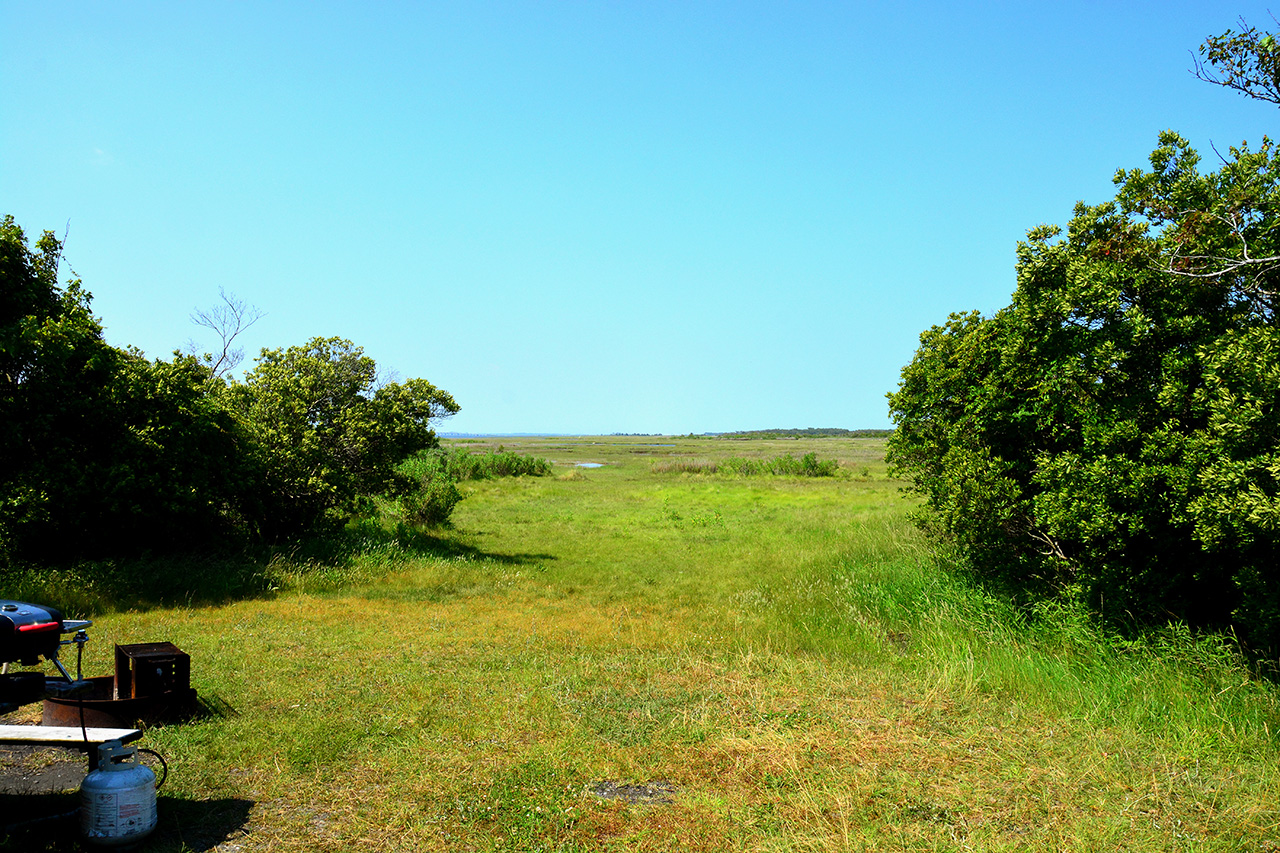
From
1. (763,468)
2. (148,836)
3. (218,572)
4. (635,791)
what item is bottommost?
(635,791)

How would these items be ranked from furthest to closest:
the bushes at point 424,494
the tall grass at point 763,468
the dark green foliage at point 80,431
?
1. the tall grass at point 763,468
2. the bushes at point 424,494
3. the dark green foliage at point 80,431

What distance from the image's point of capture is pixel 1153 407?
9680mm

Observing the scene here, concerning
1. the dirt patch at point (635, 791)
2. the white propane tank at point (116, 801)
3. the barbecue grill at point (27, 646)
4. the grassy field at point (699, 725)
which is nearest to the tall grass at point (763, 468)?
the grassy field at point (699, 725)

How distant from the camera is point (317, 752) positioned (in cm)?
646

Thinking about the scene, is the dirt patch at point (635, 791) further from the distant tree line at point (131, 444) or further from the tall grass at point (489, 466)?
the tall grass at point (489, 466)

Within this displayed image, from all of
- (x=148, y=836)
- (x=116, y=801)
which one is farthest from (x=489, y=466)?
(x=116, y=801)

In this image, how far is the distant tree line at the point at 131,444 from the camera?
42.1 ft

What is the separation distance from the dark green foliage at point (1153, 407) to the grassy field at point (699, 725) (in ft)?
3.20

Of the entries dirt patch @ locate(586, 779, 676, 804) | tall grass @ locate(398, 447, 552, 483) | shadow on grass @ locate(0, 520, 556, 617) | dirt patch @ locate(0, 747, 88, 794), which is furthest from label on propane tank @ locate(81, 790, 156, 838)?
tall grass @ locate(398, 447, 552, 483)

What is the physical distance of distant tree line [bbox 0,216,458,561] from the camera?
12.8 metres

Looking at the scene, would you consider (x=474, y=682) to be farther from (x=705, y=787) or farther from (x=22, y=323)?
(x=22, y=323)

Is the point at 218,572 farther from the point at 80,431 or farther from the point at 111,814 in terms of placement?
the point at 111,814

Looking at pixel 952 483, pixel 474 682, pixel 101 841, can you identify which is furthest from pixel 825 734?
pixel 952 483

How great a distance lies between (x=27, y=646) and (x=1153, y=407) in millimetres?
11618
